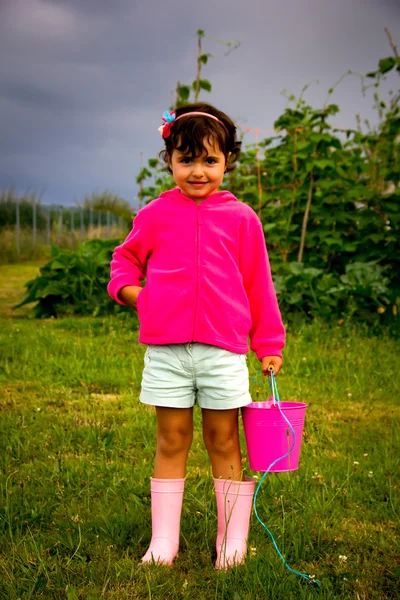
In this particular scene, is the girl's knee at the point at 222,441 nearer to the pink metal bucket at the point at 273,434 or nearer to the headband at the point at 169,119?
the pink metal bucket at the point at 273,434

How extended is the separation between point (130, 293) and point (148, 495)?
874 mm

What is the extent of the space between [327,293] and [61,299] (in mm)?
2638

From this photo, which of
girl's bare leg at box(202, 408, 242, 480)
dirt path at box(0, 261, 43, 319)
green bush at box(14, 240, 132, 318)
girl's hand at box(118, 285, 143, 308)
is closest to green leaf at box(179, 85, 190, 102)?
green bush at box(14, 240, 132, 318)

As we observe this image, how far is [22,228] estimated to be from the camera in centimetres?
1683

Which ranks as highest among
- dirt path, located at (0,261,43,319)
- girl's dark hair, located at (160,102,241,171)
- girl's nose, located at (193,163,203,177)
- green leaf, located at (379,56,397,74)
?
green leaf, located at (379,56,397,74)

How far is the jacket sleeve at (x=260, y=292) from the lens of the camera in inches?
90.9

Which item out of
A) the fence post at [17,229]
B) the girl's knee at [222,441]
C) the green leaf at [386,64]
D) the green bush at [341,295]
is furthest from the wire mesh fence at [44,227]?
the girl's knee at [222,441]

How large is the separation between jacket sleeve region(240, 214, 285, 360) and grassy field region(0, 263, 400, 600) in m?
0.65

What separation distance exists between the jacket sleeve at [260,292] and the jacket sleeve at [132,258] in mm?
329

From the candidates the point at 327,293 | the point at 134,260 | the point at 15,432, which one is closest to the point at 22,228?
the point at 327,293

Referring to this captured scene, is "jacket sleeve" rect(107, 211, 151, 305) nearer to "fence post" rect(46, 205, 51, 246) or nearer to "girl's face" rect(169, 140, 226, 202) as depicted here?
"girl's face" rect(169, 140, 226, 202)

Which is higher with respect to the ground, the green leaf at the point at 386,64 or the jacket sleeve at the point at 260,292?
the green leaf at the point at 386,64

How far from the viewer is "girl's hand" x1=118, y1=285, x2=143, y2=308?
2.31 metres

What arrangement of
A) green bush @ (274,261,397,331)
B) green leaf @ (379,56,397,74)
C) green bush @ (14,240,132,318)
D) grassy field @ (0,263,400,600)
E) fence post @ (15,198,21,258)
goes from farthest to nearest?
fence post @ (15,198,21,258) → green bush @ (14,240,132,318) → green leaf @ (379,56,397,74) → green bush @ (274,261,397,331) → grassy field @ (0,263,400,600)
